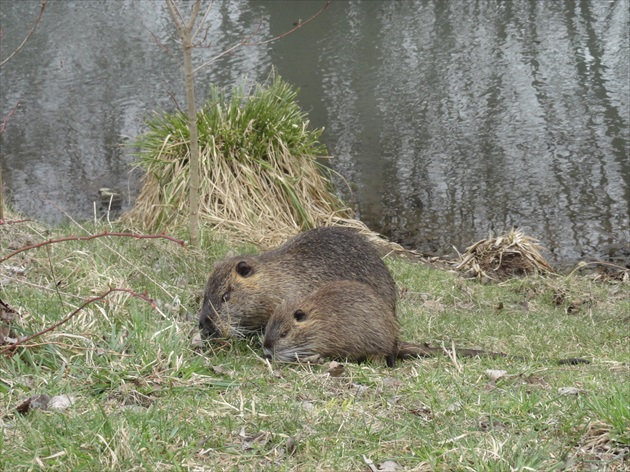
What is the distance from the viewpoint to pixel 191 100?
6.43m

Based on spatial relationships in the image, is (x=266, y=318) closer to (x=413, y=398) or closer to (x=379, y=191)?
(x=413, y=398)

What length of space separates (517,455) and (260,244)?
515 centimetres

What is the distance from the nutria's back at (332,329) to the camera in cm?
484

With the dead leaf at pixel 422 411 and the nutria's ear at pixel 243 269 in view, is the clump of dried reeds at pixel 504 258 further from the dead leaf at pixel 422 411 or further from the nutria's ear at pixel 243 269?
the dead leaf at pixel 422 411

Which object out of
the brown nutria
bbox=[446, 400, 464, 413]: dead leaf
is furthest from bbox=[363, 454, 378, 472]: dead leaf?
the brown nutria

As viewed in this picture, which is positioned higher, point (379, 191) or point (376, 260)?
point (376, 260)

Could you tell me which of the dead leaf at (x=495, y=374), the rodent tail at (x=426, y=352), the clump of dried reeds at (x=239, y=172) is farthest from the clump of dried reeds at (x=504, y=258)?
the dead leaf at (x=495, y=374)

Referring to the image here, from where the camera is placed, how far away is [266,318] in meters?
5.36

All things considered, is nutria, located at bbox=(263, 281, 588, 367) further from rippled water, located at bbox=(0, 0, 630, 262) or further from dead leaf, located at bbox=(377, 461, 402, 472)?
rippled water, located at bbox=(0, 0, 630, 262)

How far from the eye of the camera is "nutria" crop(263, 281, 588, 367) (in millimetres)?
4840

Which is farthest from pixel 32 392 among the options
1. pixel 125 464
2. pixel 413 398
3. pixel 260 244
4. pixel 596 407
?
pixel 260 244

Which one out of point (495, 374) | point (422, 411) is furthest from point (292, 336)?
point (422, 411)

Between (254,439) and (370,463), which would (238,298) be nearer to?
(254,439)

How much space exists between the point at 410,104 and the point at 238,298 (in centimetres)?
826
